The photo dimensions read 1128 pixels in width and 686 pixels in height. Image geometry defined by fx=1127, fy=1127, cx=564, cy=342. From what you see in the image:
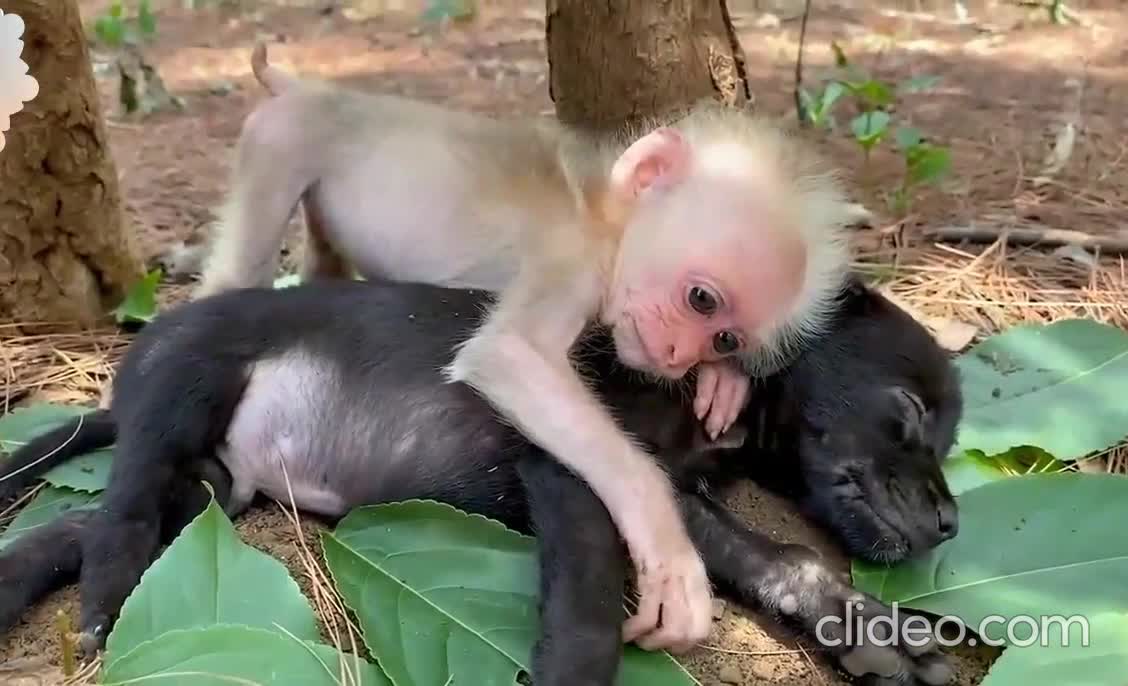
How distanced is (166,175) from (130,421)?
286 cm

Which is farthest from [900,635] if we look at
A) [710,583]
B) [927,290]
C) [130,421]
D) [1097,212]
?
[1097,212]

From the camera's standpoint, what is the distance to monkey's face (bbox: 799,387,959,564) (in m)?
2.13

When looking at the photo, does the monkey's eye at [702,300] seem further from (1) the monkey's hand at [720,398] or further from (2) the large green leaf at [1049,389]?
(2) the large green leaf at [1049,389]

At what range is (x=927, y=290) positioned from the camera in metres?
3.45

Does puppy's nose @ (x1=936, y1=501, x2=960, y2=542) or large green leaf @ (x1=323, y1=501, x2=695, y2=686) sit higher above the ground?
large green leaf @ (x1=323, y1=501, x2=695, y2=686)

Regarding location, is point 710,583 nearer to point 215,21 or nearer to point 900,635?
point 900,635

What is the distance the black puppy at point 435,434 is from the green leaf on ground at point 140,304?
2.58 feet

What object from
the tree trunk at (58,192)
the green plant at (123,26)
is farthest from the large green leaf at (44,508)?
the green plant at (123,26)

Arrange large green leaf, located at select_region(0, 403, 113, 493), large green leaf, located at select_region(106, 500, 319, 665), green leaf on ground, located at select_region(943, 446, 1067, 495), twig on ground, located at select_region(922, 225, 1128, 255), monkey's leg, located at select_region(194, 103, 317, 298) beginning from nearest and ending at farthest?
large green leaf, located at select_region(106, 500, 319, 665) < large green leaf, located at select_region(0, 403, 113, 493) < green leaf on ground, located at select_region(943, 446, 1067, 495) < monkey's leg, located at select_region(194, 103, 317, 298) < twig on ground, located at select_region(922, 225, 1128, 255)

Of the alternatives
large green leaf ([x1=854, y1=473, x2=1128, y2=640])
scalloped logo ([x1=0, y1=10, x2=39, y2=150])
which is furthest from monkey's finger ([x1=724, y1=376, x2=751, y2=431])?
scalloped logo ([x1=0, y1=10, x2=39, y2=150])

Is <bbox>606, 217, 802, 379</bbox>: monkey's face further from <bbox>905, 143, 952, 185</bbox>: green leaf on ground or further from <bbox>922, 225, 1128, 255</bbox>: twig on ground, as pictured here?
<bbox>905, 143, 952, 185</bbox>: green leaf on ground

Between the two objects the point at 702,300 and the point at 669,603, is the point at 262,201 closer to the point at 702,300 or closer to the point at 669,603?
the point at 702,300
